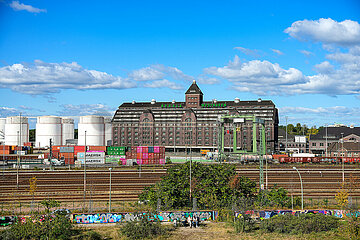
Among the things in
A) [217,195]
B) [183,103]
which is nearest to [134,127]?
[183,103]

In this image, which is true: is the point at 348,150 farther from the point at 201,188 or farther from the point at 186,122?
the point at 201,188

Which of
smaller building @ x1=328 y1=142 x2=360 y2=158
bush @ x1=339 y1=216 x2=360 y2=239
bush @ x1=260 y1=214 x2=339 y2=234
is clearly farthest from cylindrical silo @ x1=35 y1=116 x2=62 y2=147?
bush @ x1=339 y1=216 x2=360 y2=239

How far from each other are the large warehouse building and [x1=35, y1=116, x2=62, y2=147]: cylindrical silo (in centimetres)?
4263

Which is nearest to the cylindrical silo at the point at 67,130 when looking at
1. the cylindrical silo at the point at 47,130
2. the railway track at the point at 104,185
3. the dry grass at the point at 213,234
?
the cylindrical silo at the point at 47,130

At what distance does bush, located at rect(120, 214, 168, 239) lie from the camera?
112 ft

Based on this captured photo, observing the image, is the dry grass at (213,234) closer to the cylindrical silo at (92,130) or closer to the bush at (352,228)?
the bush at (352,228)

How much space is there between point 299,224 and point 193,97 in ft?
413

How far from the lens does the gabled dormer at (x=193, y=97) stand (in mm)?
159125

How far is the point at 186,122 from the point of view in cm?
15312

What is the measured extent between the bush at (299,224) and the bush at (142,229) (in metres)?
10.9

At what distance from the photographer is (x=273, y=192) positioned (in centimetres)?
4588

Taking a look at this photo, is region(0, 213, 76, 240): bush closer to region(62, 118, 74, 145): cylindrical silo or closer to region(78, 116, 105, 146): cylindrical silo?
region(78, 116, 105, 146): cylindrical silo

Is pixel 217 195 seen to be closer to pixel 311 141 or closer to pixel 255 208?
pixel 255 208

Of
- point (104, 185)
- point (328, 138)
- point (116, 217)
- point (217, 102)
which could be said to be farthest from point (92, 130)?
point (116, 217)
